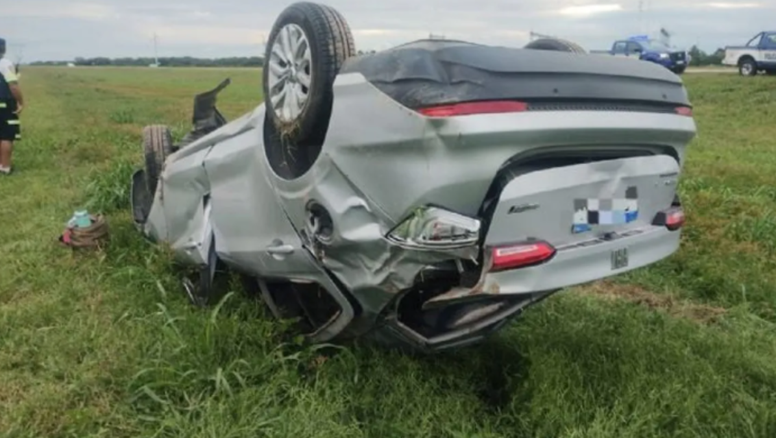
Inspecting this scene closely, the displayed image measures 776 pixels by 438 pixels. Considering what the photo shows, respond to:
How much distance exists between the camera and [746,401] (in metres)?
3.04

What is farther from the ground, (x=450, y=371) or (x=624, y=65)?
(x=624, y=65)

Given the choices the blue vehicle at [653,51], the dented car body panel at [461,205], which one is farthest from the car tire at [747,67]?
the dented car body panel at [461,205]

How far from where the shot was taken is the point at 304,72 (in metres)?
2.91

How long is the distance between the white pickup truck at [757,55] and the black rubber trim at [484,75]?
1072 inches

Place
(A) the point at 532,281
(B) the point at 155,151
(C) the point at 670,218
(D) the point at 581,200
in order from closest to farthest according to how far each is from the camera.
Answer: (A) the point at 532,281 → (D) the point at 581,200 → (C) the point at 670,218 → (B) the point at 155,151

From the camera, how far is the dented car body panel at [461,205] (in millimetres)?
2412

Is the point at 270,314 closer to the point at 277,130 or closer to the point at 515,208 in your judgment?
the point at 277,130

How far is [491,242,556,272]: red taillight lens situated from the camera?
7.93 feet

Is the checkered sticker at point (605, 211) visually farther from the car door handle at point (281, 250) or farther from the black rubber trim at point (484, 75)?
the car door handle at point (281, 250)

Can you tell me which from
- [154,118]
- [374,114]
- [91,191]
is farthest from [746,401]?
[154,118]

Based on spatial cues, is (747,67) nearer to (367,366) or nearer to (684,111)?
(684,111)

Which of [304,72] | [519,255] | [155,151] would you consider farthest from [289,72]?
[155,151]

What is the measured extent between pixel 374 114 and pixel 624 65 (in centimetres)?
94

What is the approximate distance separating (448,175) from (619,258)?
71 cm
